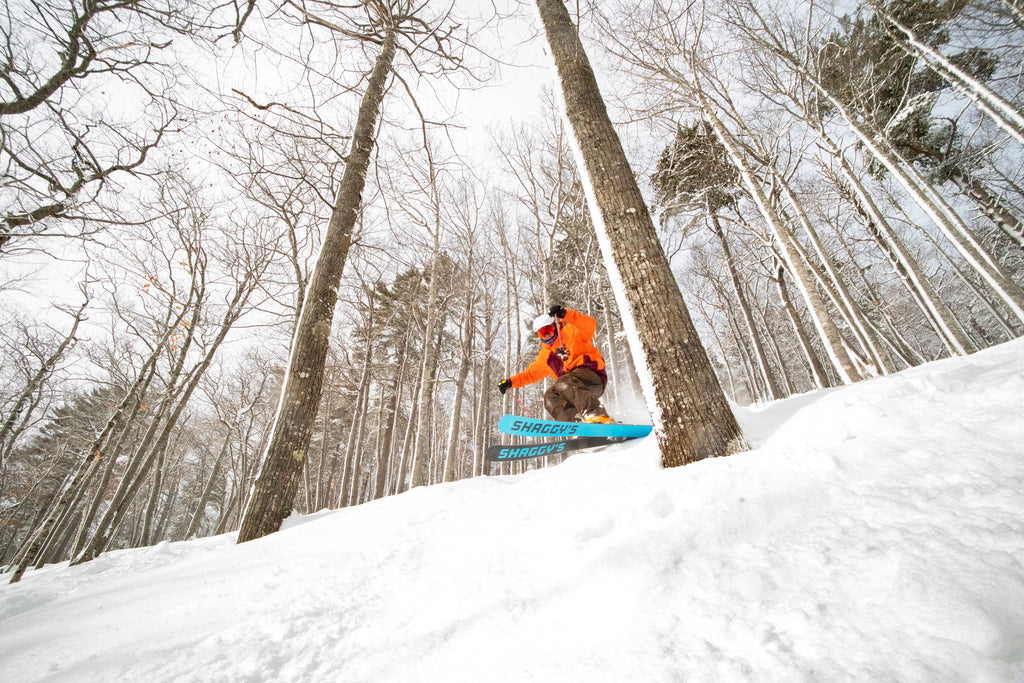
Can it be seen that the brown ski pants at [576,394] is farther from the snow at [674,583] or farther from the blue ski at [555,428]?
the snow at [674,583]

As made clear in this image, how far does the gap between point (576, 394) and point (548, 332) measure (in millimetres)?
906

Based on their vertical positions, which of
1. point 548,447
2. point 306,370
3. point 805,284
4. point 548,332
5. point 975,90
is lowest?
point 548,447

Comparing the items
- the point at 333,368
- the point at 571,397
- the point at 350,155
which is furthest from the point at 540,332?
the point at 333,368

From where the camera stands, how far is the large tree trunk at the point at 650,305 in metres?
2.07

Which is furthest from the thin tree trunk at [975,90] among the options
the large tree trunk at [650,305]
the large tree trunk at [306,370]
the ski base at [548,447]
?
the large tree trunk at [306,370]

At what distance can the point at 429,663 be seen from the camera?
1053 mm

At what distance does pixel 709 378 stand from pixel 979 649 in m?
1.62

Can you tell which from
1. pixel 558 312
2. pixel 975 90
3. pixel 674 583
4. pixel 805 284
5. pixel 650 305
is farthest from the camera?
pixel 975 90

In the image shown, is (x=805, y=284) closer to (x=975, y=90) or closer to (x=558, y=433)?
(x=558, y=433)

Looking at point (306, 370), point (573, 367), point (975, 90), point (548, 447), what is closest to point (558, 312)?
point (573, 367)

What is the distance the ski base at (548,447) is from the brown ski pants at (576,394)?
469 mm

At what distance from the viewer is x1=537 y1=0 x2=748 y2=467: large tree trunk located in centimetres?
207

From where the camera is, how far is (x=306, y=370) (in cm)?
362

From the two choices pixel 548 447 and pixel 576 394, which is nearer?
pixel 548 447
